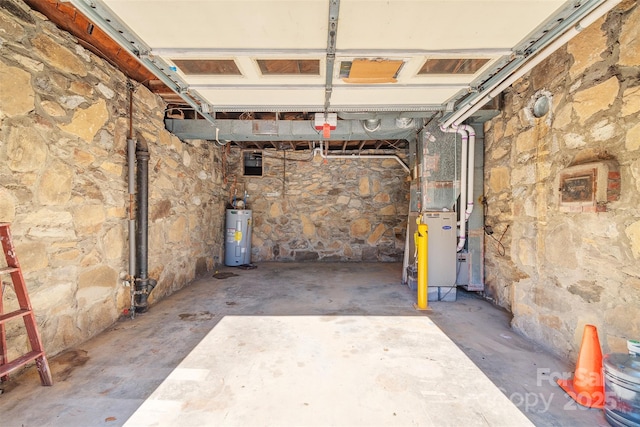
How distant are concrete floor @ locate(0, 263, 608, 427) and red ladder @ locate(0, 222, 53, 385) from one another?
5.8 inches

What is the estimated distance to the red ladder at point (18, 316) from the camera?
1.49 m

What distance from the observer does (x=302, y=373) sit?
1.76m

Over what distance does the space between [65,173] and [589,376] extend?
3634 millimetres

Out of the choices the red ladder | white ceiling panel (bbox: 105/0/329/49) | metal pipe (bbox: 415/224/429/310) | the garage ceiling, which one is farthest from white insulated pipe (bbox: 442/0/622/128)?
the red ladder

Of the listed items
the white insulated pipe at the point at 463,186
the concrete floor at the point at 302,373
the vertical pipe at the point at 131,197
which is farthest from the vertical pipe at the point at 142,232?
the white insulated pipe at the point at 463,186

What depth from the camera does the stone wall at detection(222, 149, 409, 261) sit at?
216 inches

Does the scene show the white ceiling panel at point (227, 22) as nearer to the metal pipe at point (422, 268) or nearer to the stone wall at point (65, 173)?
the stone wall at point (65, 173)

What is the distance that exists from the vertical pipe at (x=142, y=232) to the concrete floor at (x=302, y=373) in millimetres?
205

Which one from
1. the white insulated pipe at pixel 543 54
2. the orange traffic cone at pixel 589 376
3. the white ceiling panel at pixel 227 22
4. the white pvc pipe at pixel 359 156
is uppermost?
the white pvc pipe at pixel 359 156

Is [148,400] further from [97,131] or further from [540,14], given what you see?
[540,14]

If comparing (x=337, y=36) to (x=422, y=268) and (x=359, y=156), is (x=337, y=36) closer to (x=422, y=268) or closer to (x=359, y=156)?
(x=422, y=268)

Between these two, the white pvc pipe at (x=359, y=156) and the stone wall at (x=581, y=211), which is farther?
the white pvc pipe at (x=359, y=156)

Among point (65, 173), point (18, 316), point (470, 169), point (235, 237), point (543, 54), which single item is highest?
point (543, 54)


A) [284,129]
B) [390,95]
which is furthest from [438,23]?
[284,129]
